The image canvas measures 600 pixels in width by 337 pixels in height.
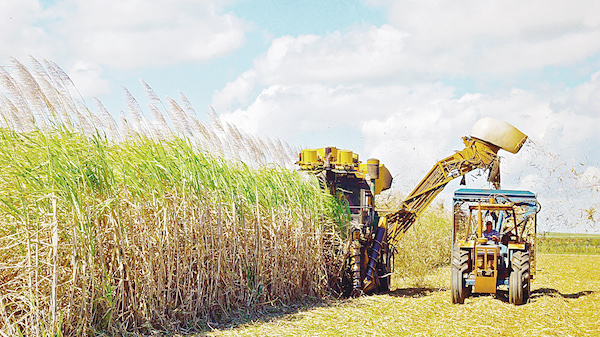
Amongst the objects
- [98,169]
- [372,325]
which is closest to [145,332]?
[98,169]

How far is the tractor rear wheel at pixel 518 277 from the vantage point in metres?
9.80

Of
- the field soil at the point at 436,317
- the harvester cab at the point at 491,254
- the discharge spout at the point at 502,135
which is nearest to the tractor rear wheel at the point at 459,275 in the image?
the harvester cab at the point at 491,254

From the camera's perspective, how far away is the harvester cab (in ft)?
32.3

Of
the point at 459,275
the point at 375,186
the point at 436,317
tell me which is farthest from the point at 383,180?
the point at 436,317

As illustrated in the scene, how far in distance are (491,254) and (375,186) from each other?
2.50 metres

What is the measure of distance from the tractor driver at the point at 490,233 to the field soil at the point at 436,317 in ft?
3.28

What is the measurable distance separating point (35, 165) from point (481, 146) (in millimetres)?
7635

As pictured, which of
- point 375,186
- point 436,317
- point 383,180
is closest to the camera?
point 436,317

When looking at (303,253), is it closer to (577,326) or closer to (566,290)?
(577,326)

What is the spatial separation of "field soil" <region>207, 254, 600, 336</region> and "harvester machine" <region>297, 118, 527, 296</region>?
52 cm

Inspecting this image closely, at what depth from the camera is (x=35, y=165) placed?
5.93m

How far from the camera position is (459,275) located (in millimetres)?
9867

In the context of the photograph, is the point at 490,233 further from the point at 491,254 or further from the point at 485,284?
the point at 485,284

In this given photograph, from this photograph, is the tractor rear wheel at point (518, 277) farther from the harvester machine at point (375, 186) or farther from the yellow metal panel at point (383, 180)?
the yellow metal panel at point (383, 180)
